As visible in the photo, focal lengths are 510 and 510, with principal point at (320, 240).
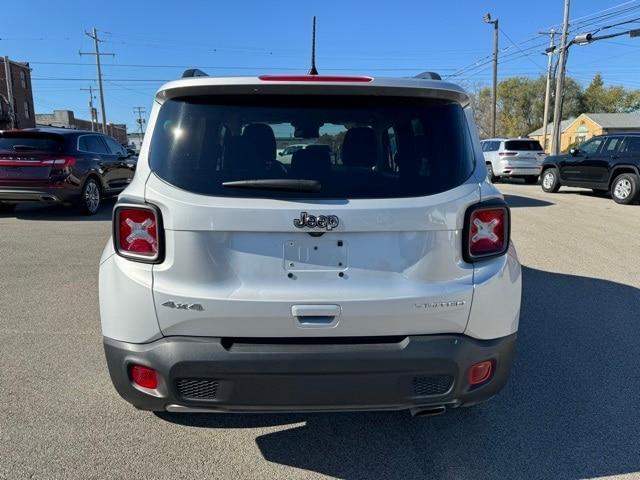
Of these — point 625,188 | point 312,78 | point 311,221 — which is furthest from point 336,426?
point 625,188

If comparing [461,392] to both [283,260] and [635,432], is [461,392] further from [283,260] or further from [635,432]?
[635,432]

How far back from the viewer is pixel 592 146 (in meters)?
14.3

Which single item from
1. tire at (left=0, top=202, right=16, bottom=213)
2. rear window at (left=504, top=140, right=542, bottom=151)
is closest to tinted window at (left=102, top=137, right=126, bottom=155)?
tire at (left=0, top=202, right=16, bottom=213)

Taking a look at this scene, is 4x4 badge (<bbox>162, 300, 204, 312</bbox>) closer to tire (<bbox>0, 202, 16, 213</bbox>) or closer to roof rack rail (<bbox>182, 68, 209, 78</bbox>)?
roof rack rail (<bbox>182, 68, 209, 78</bbox>)

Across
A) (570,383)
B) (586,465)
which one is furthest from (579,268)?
(586,465)

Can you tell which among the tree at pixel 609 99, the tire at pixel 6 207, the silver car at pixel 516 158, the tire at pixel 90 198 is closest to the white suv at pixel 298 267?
the tire at pixel 90 198

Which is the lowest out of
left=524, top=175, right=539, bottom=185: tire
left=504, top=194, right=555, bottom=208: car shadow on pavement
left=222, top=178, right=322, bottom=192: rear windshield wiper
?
left=504, top=194, right=555, bottom=208: car shadow on pavement

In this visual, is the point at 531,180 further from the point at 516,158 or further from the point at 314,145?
the point at 314,145

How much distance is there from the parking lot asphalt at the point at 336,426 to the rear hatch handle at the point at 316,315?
33.7 inches

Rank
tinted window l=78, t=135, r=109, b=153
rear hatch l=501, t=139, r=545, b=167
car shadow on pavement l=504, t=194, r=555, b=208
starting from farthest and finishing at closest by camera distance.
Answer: rear hatch l=501, t=139, r=545, b=167
car shadow on pavement l=504, t=194, r=555, b=208
tinted window l=78, t=135, r=109, b=153

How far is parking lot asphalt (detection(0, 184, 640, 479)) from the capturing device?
2545mm

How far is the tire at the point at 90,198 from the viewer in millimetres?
10031

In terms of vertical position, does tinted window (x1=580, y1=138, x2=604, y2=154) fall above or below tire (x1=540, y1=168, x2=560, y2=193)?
above

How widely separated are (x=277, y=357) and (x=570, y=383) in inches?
90.5
